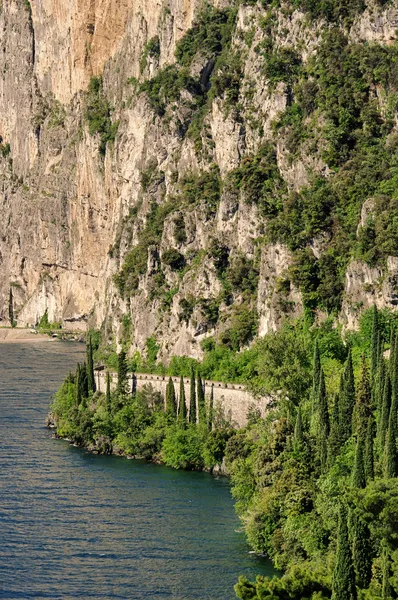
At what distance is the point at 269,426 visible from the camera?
97312mm

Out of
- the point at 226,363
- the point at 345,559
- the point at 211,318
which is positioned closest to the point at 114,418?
the point at 226,363

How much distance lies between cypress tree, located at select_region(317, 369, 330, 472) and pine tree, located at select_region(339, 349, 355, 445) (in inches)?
42.5

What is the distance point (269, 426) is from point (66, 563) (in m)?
23.4

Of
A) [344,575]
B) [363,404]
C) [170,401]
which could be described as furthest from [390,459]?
[170,401]

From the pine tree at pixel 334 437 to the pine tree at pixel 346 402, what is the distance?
0.92 ft

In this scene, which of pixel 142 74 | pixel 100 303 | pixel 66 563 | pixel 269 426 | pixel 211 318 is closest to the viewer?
pixel 66 563

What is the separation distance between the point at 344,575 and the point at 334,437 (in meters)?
24.2

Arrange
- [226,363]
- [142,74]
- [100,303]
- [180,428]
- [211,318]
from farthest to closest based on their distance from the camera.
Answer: [100,303], [142,74], [211,318], [226,363], [180,428]

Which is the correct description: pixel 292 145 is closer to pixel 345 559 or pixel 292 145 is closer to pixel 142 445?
pixel 142 445

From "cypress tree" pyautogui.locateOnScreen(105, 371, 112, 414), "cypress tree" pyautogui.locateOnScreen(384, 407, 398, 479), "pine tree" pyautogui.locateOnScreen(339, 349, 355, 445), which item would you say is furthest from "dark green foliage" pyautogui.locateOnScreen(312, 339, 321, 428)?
"cypress tree" pyautogui.locateOnScreen(105, 371, 112, 414)

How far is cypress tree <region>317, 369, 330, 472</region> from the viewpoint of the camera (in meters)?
83.2

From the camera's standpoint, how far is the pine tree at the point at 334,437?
270 ft

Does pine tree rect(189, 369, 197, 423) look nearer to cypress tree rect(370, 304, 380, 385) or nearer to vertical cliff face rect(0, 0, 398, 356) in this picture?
vertical cliff face rect(0, 0, 398, 356)

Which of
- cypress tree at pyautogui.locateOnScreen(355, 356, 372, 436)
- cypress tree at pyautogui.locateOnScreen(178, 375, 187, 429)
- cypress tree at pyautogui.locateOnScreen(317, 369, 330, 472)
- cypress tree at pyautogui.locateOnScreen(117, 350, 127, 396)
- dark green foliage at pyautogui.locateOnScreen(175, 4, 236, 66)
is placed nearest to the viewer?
cypress tree at pyautogui.locateOnScreen(317, 369, 330, 472)
